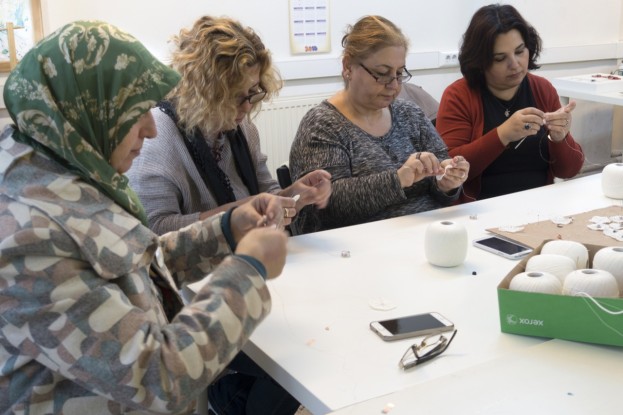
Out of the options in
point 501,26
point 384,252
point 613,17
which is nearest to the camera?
point 384,252

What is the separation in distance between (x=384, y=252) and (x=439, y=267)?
16 centimetres

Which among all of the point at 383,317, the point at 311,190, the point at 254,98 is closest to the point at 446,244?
the point at 383,317

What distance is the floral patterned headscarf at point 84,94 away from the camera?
3.35ft

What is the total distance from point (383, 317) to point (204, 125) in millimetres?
787

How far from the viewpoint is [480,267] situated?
1.60 m

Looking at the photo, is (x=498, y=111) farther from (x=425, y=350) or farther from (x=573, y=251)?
(x=425, y=350)

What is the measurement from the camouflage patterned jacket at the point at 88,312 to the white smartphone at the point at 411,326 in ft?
0.98

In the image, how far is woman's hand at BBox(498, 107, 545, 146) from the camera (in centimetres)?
231

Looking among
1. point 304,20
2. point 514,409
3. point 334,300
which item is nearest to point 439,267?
point 334,300

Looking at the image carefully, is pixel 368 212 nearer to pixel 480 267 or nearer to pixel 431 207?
pixel 431 207

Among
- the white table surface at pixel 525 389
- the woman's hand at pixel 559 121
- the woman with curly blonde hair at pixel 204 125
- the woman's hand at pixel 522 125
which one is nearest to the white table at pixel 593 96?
the woman's hand at pixel 559 121

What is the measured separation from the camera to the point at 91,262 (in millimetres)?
994

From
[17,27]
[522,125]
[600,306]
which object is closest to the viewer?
[600,306]

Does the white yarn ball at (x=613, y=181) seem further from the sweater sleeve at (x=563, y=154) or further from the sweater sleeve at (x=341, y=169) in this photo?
the sweater sleeve at (x=341, y=169)
